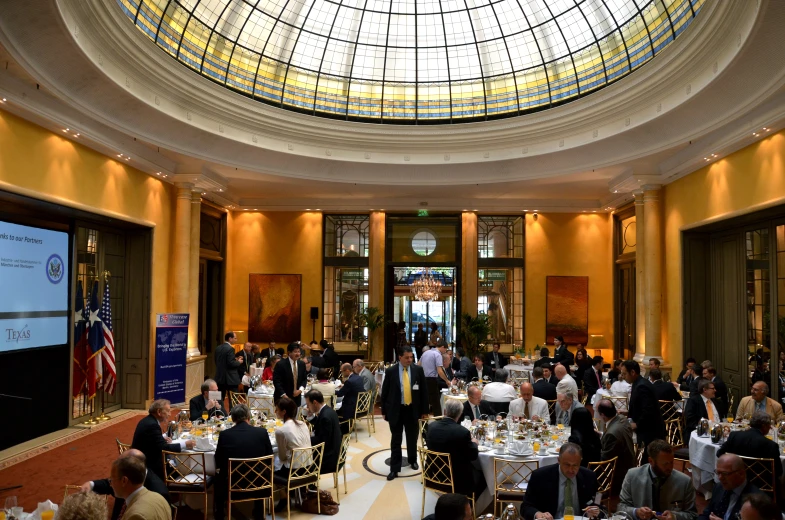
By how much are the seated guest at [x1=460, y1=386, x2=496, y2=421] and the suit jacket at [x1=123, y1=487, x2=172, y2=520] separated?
15.1 ft

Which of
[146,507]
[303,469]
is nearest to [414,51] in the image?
[303,469]

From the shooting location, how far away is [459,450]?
613cm

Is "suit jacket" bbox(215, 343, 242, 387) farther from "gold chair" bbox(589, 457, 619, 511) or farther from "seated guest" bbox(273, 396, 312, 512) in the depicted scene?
"gold chair" bbox(589, 457, 619, 511)

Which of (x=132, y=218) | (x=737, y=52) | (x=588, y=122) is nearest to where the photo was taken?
(x=737, y=52)

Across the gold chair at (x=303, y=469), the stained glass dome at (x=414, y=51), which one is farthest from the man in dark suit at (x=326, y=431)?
the stained glass dome at (x=414, y=51)

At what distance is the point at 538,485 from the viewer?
4.73 m

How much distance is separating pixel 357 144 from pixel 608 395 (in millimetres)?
9338

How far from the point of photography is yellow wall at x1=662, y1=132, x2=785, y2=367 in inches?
375

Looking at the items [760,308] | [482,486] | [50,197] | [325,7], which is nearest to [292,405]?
[482,486]

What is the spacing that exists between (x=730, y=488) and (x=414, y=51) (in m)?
13.8

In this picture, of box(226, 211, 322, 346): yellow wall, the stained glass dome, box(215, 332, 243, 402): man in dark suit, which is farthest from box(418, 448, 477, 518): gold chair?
box(226, 211, 322, 346): yellow wall

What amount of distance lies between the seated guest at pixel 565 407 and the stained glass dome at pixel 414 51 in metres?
8.46

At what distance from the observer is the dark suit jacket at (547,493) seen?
15.4 ft

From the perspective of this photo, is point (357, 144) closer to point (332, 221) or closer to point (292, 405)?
point (332, 221)
